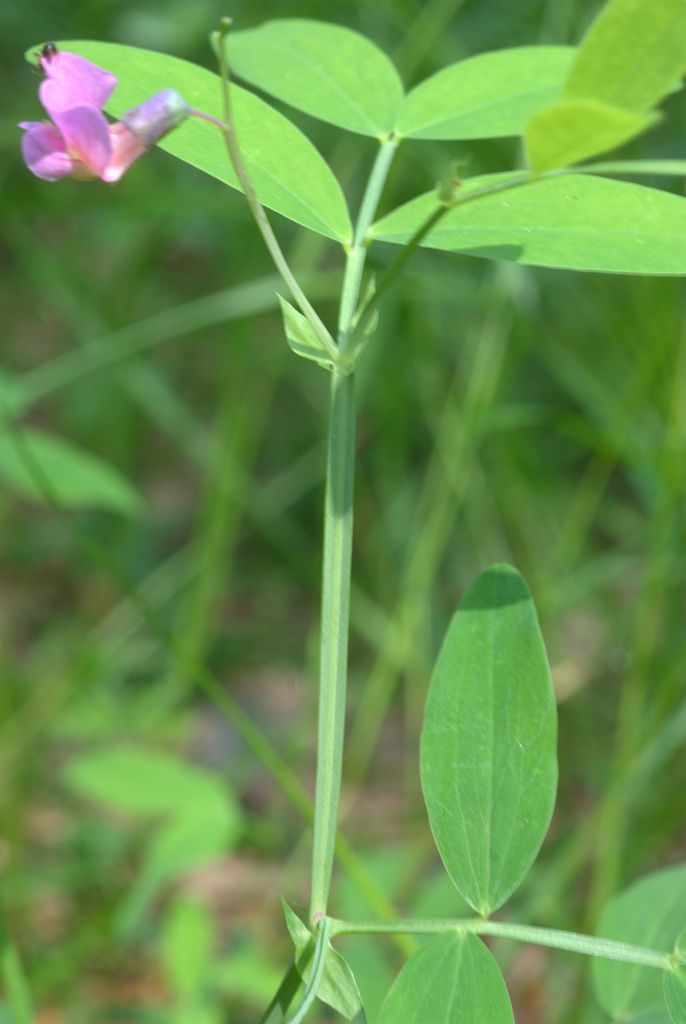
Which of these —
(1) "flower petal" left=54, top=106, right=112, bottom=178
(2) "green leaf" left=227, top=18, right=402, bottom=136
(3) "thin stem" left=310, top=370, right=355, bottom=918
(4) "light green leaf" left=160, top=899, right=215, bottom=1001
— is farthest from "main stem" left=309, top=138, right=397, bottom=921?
(4) "light green leaf" left=160, top=899, right=215, bottom=1001

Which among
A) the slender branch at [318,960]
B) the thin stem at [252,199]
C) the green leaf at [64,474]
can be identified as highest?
the thin stem at [252,199]

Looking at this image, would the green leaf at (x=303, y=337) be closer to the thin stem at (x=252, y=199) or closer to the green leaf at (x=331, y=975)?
the thin stem at (x=252, y=199)

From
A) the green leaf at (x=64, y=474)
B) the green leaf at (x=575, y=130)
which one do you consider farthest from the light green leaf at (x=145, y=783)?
the green leaf at (x=575, y=130)

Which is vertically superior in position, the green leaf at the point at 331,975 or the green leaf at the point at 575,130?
the green leaf at the point at 575,130

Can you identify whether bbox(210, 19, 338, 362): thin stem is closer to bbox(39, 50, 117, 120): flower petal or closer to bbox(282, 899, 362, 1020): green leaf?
bbox(39, 50, 117, 120): flower petal

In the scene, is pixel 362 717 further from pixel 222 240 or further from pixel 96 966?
pixel 222 240

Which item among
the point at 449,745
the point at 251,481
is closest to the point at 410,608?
the point at 251,481

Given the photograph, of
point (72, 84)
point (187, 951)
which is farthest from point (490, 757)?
point (187, 951)
